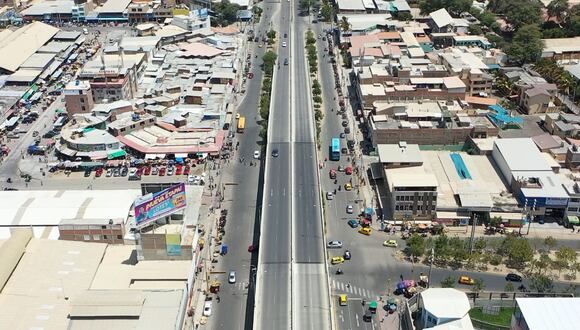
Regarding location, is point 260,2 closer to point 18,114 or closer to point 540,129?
point 18,114

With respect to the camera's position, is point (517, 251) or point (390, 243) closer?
point (517, 251)

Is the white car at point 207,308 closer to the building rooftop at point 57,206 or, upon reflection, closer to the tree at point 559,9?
the building rooftop at point 57,206

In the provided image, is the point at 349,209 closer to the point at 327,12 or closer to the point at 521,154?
the point at 521,154

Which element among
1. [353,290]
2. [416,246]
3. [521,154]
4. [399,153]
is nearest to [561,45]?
[521,154]

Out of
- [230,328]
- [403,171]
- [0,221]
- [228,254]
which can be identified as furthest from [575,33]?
[0,221]

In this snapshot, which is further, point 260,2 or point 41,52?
point 260,2
